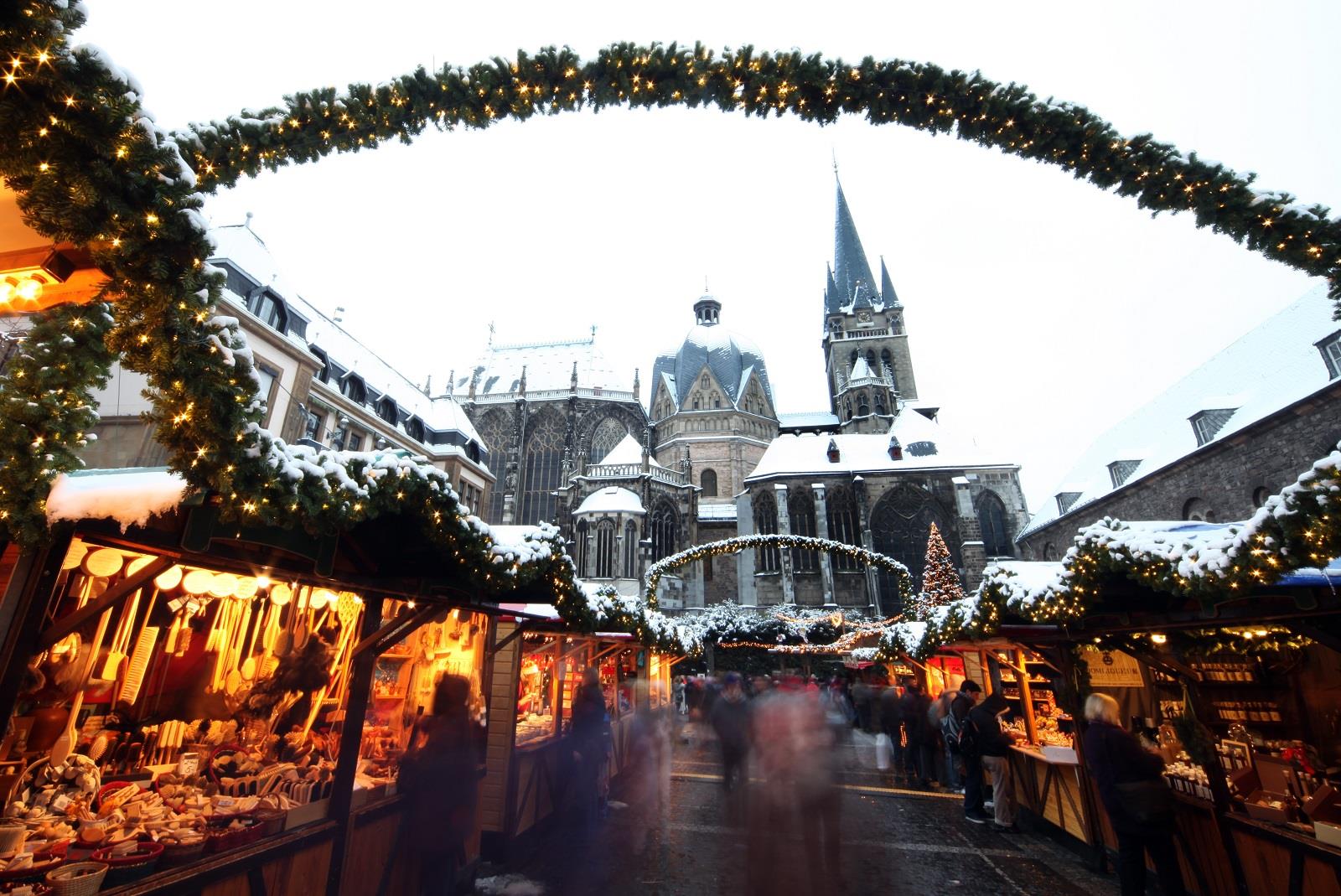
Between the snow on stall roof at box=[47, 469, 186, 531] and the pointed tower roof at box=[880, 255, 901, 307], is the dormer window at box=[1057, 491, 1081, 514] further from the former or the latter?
the snow on stall roof at box=[47, 469, 186, 531]

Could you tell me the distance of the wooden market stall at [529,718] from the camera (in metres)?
6.36

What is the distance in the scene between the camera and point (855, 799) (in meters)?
9.58

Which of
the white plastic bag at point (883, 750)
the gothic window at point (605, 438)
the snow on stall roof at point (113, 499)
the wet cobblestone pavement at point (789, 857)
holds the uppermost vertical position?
the gothic window at point (605, 438)

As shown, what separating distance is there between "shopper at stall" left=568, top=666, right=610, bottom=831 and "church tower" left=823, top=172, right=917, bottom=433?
34.4m

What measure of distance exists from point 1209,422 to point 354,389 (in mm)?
29304

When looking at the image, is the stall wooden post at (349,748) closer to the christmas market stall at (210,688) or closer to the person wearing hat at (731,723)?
the christmas market stall at (210,688)

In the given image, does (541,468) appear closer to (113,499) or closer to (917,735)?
(917,735)

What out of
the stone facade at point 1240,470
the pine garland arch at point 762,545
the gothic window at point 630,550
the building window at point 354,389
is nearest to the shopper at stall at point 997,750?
the pine garland arch at point 762,545

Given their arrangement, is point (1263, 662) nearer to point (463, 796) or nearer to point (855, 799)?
point (855, 799)

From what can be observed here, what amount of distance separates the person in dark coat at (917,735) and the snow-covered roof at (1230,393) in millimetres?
13414

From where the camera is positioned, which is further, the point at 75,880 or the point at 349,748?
the point at 349,748

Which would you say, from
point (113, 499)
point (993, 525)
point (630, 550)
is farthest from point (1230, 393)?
point (113, 499)

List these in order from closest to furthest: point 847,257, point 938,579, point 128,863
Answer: point 128,863 → point 938,579 → point 847,257

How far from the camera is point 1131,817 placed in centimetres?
441
